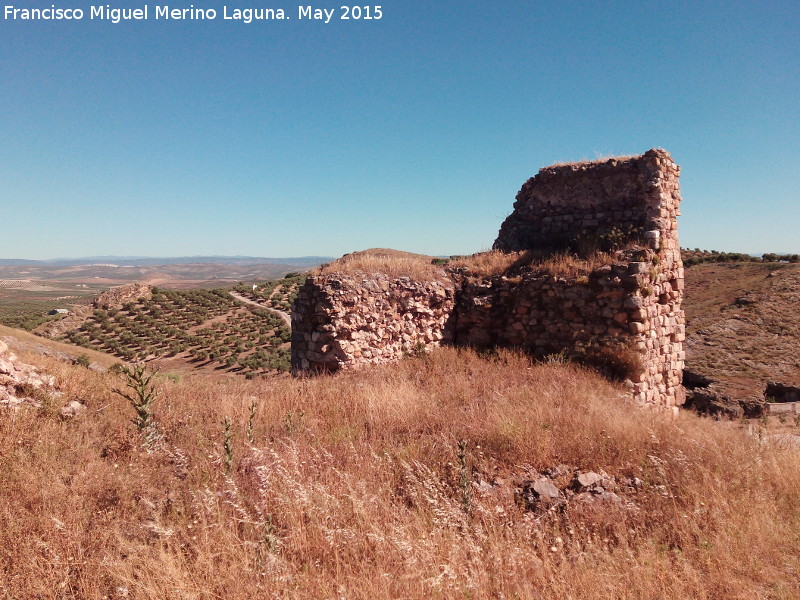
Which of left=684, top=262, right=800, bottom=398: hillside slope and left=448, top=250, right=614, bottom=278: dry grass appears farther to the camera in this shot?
left=684, top=262, right=800, bottom=398: hillside slope

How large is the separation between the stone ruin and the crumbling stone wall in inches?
0.9

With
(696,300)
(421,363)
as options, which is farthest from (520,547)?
(696,300)

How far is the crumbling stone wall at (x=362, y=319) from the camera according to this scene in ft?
27.7

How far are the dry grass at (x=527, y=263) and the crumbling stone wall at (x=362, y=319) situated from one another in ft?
3.67

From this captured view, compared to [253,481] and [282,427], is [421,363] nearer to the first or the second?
[282,427]

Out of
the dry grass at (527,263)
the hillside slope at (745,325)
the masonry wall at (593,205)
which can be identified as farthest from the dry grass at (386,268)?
the hillside slope at (745,325)

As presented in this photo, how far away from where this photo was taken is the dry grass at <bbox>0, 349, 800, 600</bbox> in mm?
2783

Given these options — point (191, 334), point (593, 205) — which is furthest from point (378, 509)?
point (191, 334)

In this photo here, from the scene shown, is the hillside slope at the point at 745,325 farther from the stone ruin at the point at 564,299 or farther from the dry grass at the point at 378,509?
the dry grass at the point at 378,509

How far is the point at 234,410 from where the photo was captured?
5.51m

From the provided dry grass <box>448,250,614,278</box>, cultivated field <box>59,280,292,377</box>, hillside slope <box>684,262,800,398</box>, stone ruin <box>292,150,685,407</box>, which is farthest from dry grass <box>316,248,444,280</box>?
cultivated field <box>59,280,292,377</box>

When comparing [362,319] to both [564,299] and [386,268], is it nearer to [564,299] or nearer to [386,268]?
[386,268]

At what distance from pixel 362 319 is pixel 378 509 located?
5.42 metres

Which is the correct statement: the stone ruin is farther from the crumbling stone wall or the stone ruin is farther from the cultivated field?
the cultivated field
